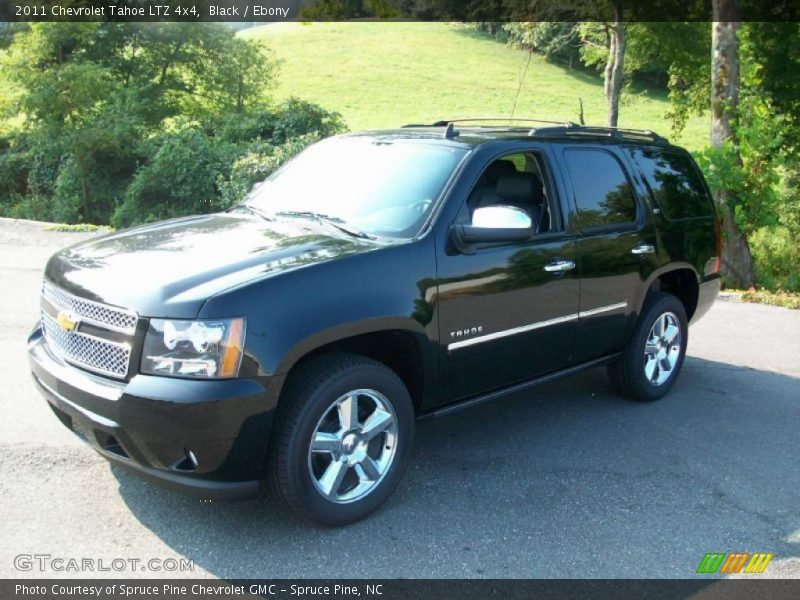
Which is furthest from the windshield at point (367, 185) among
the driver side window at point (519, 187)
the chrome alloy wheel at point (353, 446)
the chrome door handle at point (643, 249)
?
the chrome door handle at point (643, 249)

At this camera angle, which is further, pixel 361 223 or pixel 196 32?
pixel 196 32

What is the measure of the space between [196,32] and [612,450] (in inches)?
779

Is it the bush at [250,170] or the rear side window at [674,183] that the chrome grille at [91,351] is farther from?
the bush at [250,170]

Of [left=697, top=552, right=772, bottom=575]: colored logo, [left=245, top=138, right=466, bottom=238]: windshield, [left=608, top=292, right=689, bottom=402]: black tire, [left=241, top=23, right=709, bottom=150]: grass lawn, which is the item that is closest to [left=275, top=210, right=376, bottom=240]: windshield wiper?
[left=245, top=138, right=466, bottom=238]: windshield

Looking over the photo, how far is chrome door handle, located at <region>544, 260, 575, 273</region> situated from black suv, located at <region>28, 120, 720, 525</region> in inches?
0.4

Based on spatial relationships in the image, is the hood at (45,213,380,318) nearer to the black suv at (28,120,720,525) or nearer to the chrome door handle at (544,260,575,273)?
the black suv at (28,120,720,525)

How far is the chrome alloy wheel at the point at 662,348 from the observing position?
5.65m

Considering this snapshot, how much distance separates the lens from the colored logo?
3.56 metres

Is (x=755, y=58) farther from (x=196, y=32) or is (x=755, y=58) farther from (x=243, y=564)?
(x=243, y=564)

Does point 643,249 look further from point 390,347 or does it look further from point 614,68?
point 614,68

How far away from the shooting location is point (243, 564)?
3.42 metres

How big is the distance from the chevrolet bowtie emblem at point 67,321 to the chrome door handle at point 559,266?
8.68 ft

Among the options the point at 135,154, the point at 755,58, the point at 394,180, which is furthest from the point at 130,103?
the point at 394,180

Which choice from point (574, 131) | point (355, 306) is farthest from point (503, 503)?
point (574, 131)
